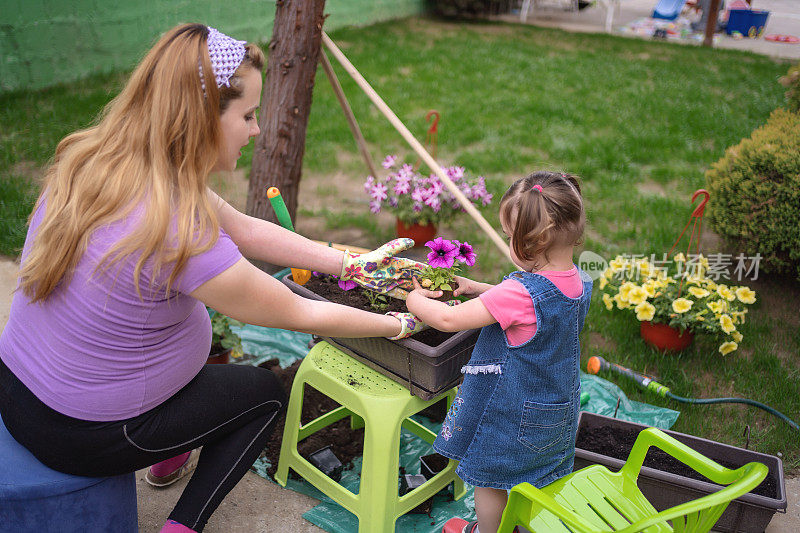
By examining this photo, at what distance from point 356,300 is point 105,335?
847 mm

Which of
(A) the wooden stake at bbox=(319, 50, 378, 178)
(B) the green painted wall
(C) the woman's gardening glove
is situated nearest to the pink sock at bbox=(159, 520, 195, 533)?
(C) the woman's gardening glove

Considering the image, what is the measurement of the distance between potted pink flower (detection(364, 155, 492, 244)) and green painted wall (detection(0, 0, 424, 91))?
12.5 ft

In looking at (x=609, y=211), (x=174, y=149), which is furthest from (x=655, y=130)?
(x=174, y=149)

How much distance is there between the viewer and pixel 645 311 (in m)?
2.94

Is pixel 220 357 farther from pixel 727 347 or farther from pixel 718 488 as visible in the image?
pixel 727 347

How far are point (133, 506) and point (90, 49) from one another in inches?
225

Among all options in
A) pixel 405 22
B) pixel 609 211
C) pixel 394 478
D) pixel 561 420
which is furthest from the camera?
pixel 405 22

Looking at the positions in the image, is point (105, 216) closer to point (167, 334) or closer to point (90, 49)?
point (167, 334)

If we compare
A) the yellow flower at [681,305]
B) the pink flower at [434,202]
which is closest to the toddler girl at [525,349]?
the yellow flower at [681,305]

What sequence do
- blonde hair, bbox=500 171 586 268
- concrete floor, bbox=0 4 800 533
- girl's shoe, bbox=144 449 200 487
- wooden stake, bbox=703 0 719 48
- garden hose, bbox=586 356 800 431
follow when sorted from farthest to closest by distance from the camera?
wooden stake, bbox=703 0 719 48, garden hose, bbox=586 356 800 431, girl's shoe, bbox=144 449 200 487, concrete floor, bbox=0 4 800 533, blonde hair, bbox=500 171 586 268

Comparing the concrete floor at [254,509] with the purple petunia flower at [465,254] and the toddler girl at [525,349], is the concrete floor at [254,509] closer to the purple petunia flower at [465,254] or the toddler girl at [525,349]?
the toddler girl at [525,349]

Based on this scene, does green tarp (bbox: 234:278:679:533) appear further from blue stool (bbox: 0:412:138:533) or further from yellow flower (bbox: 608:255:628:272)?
blue stool (bbox: 0:412:138:533)

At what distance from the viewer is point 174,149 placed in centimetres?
149

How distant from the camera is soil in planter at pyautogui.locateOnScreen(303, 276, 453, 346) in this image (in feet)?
6.57
